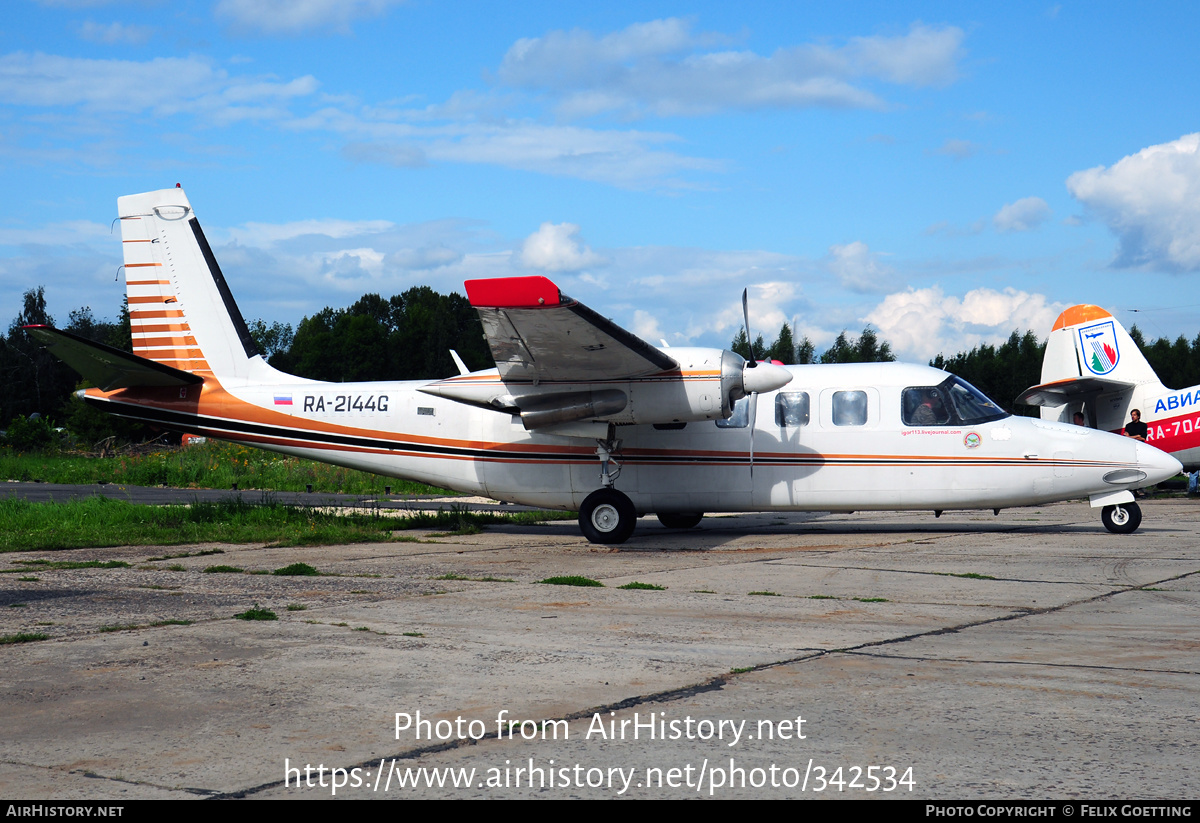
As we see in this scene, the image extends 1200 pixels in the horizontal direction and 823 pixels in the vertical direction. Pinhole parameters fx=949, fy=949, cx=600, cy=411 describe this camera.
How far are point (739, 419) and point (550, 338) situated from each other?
3619mm

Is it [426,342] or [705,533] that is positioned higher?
[426,342]

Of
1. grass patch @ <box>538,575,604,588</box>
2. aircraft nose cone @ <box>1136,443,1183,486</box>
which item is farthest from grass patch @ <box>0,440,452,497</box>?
aircraft nose cone @ <box>1136,443,1183,486</box>

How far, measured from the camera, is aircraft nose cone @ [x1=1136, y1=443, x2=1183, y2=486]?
42.6 ft

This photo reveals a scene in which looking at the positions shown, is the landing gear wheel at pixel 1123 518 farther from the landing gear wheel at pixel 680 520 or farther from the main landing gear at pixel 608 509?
the main landing gear at pixel 608 509

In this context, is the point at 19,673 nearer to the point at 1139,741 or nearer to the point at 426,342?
the point at 1139,741

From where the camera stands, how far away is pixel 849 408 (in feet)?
45.3

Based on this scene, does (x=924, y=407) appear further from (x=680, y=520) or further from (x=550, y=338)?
(x=550, y=338)

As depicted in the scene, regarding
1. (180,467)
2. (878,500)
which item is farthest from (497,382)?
(180,467)

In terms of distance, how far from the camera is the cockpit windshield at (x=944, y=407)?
1356 cm

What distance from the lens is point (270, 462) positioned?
1241 inches

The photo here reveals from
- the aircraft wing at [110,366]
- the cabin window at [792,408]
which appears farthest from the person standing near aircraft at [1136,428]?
the aircraft wing at [110,366]

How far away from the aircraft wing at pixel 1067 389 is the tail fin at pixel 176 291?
16.4 metres

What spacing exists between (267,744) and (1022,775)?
9.48ft

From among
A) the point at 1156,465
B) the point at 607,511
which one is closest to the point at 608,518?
the point at 607,511
